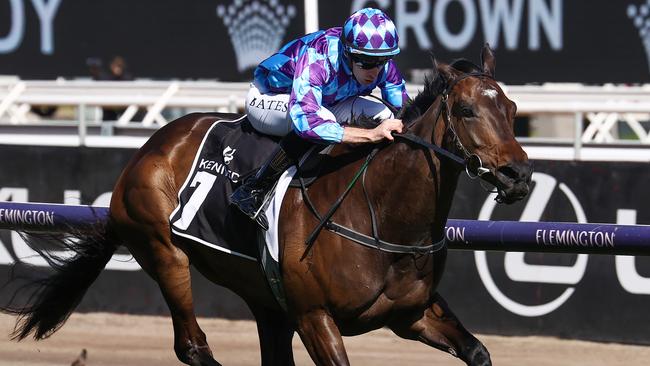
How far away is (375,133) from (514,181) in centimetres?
81

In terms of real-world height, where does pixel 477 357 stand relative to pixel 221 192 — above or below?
below

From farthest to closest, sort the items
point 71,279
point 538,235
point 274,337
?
point 538,235
point 71,279
point 274,337

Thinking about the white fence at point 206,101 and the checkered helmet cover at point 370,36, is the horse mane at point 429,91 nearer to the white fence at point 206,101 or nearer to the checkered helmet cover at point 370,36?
the checkered helmet cover at point 370,36

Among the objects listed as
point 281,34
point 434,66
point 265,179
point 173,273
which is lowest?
point 281,34

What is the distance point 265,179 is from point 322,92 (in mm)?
470

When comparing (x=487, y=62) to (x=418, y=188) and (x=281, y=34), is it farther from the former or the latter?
(x=281, y=34)

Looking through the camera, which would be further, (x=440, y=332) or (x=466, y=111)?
(x=440, y=332)

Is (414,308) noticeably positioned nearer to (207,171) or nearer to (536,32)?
(207,171)

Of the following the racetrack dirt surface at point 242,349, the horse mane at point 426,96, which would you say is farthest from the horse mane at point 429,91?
the racetrack dirt surface at point 242,349

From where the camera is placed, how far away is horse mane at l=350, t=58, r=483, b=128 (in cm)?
472

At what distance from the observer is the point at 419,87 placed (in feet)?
29.3

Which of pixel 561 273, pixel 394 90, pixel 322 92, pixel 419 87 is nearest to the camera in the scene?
pixel 322 92

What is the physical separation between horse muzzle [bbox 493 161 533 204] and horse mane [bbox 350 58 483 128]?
0.58 metres

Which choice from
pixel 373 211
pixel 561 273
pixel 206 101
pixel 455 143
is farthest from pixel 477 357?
pixel 206 101
